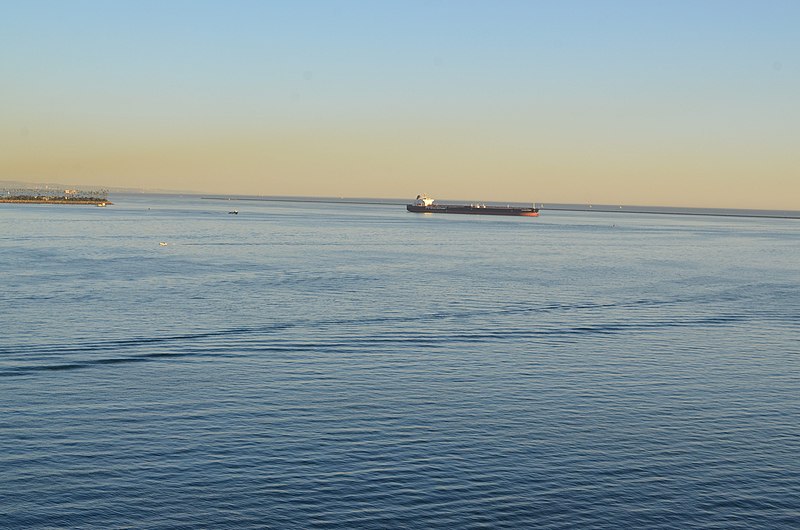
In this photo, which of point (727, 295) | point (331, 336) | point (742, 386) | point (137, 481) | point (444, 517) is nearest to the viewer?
point (444, 517)

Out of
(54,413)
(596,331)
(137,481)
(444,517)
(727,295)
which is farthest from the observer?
(727,295)

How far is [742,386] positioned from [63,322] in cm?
4348

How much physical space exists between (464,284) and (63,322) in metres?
43.5

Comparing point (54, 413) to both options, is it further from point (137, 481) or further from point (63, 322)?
point (63, 322)

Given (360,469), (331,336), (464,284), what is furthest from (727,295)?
(360,469)

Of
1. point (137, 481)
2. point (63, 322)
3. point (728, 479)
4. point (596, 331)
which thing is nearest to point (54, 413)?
point (137, 481)

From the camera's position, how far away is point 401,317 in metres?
67.6

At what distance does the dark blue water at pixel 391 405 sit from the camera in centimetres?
2966

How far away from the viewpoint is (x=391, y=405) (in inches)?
1647

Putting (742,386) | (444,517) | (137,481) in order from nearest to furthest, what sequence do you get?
1. (444,517)
2. (137,481)
3. (742,386)

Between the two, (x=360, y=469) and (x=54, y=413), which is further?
(x=54, y=413)

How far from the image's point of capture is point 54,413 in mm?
38969

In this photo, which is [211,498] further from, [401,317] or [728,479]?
[401,317]

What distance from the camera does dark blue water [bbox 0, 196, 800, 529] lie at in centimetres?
2966
